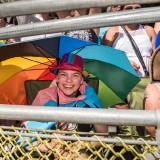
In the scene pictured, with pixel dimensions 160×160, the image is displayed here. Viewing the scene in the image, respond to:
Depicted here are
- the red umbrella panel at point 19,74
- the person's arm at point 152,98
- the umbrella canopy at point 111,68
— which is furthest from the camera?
the red umbrella panel at point 19,74

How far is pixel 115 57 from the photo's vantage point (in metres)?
3.67

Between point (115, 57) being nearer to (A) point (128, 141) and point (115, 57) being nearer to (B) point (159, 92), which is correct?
(B) point (159, 92)

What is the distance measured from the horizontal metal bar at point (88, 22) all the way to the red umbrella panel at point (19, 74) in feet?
7.79

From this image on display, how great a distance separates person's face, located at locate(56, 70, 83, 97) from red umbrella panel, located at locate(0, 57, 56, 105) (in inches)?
18.2

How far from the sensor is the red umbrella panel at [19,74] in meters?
3.89

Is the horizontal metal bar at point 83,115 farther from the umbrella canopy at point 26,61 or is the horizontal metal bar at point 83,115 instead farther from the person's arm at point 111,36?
the person's arm at point 111,36

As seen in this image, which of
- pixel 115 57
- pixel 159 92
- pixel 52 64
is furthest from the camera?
pixel 52 64

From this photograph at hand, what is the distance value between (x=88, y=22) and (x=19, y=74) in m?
2.75

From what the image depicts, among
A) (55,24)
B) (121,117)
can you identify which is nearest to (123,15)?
(55,24)

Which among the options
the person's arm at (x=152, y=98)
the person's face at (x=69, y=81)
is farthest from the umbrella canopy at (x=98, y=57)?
the person's arm at (x=152, y=98)

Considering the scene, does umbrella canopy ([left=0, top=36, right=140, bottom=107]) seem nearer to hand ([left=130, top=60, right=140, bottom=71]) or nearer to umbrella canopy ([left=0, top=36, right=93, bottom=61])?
umbrella canopy ([left=0, top=36, right=93, bottom=61])

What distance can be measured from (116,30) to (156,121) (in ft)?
9.68

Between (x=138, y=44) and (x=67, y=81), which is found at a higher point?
(x=138, y=44)

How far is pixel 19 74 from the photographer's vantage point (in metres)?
4.05
